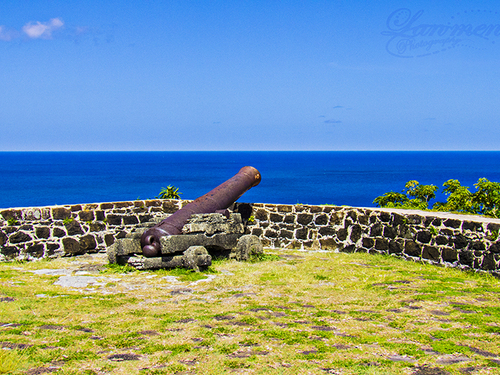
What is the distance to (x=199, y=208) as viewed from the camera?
11.2m

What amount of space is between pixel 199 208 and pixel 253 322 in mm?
5097

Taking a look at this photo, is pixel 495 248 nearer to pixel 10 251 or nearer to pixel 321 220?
pixel 321 220

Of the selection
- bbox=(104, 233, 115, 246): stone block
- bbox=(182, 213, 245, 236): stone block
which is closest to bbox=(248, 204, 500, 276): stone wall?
bbox=(182, 213, 245, 236): stone block

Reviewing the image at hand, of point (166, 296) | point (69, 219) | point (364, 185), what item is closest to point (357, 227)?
point (166, 296)

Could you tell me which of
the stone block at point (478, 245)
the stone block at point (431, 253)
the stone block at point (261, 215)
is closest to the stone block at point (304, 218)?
the stone block at point (261, 215)

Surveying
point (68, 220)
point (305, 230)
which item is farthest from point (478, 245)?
point (68, 220)

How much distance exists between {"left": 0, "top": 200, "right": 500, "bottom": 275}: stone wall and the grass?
2.34 feet

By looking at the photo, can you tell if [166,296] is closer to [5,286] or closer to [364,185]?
[5,286]

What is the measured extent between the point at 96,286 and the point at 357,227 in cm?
660

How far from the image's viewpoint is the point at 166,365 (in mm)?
4938

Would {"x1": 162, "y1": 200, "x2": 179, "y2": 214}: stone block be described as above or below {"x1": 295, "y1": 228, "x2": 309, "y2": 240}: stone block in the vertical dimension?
above

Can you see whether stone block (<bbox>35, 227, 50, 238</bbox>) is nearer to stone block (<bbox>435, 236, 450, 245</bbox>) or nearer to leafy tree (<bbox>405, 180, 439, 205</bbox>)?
stone block (<bbox>435, 236, 450, 245</bbox>)

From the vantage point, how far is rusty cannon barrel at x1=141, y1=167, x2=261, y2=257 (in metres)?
10.1

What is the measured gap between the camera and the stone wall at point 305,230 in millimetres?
10086
